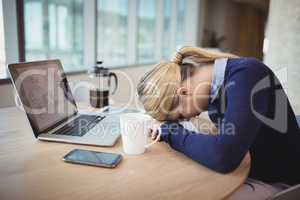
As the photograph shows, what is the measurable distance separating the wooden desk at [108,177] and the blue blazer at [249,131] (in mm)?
59

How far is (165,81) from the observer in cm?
122

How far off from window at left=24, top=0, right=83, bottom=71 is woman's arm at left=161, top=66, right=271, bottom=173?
228cm

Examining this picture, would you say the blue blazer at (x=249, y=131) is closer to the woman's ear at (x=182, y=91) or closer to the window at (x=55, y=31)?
the woman's ear at (x=182, y=91)

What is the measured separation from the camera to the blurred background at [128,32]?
2580mm

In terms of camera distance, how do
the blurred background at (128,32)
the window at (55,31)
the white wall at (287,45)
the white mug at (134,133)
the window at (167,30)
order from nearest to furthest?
the white mug at (134,133) < the white wall at (287,45) < the blurred background at (128,32) < the window at (55,31) < the window at (167,30)

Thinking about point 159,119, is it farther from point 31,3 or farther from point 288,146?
point 31,3

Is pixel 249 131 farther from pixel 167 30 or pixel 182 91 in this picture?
pixel 167 30

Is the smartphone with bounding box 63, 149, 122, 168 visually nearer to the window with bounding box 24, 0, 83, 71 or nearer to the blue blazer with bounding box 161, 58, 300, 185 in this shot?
the blue blazer with bounding box 161, 58, 300, 185

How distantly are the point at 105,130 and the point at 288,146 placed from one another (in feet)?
2.51

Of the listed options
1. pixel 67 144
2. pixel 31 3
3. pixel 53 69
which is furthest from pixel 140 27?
pixel 67 144

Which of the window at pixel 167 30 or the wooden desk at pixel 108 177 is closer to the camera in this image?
the wooden desk at pixel 108 177

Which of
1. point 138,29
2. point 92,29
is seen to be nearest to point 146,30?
point 138,29

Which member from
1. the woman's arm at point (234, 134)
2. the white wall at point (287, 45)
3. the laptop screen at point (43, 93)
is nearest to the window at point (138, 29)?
the white wall at point (287, 45)

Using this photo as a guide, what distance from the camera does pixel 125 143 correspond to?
1.13 m
